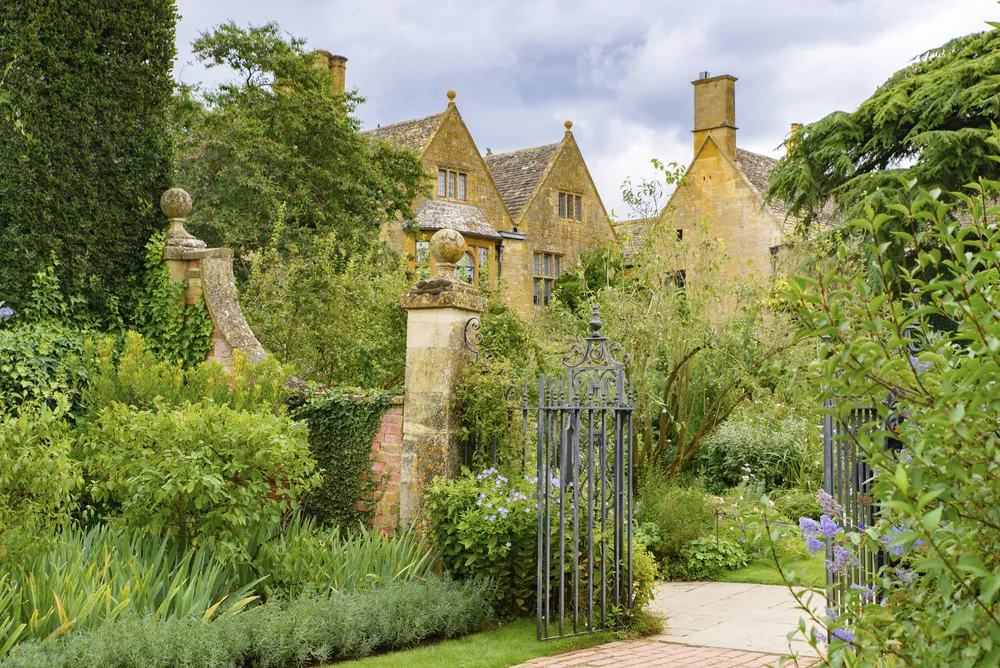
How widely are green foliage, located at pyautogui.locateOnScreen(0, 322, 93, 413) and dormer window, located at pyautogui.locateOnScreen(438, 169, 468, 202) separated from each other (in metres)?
21.3

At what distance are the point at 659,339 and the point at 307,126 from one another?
13.9 m

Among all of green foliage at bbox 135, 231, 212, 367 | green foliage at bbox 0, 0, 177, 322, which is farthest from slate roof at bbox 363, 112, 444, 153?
green foliage at bbox 135, 231, 212, 367

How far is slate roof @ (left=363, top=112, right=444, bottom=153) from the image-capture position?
29.6 m

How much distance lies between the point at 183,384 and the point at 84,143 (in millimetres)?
2766

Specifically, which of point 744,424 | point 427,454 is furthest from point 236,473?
point 744,424

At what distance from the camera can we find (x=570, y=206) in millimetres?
33625

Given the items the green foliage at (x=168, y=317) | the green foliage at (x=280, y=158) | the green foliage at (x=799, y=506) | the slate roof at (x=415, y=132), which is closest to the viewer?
the green foliage at (x=168, y=317)

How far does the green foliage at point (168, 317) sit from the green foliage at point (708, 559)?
4.98 m

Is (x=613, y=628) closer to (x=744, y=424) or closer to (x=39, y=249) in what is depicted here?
(x=39, y=249)

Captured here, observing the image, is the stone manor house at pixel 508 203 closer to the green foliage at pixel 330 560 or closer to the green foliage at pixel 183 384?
the green foliage at pixel 183 384

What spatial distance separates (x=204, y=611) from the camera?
592 centimetres

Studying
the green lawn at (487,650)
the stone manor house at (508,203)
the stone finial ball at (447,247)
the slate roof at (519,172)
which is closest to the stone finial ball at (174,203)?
the stone finial ball at (447,247)

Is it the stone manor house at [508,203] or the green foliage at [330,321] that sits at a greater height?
the stone manor house at [508,203]

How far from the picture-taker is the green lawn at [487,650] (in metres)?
5.75
